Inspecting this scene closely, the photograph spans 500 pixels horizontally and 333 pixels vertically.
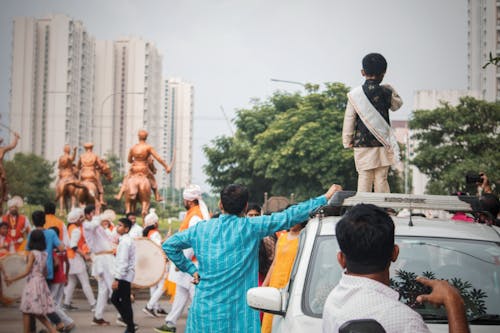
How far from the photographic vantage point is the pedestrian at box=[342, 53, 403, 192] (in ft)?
22.1

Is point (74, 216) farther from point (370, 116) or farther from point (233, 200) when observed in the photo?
point (233, 200)

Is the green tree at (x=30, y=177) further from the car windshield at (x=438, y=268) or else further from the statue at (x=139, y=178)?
the car windshield at (x=438, y=268)

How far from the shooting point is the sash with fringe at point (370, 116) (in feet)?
22.2

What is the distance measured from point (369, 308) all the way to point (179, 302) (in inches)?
370

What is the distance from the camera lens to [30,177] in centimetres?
7481

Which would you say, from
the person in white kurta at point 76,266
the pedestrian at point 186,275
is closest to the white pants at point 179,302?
the pedestrian at point 186,275

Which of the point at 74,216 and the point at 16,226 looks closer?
the point at 74,216

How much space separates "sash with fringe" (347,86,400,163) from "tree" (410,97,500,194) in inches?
1304

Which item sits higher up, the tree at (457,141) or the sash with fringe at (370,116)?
the tree at (457,141)

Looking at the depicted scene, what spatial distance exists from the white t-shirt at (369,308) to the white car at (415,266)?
6.06 feet

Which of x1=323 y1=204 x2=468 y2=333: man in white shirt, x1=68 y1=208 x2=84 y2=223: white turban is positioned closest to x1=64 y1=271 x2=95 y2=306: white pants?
x1=68 y1=208 x2=84 y2=223: white turban

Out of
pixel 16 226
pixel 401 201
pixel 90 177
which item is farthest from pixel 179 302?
pixel 90 177

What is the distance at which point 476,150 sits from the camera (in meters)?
41.4

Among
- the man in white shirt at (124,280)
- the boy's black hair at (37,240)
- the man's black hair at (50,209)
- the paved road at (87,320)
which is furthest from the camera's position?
the man's black hair at (50,209)
